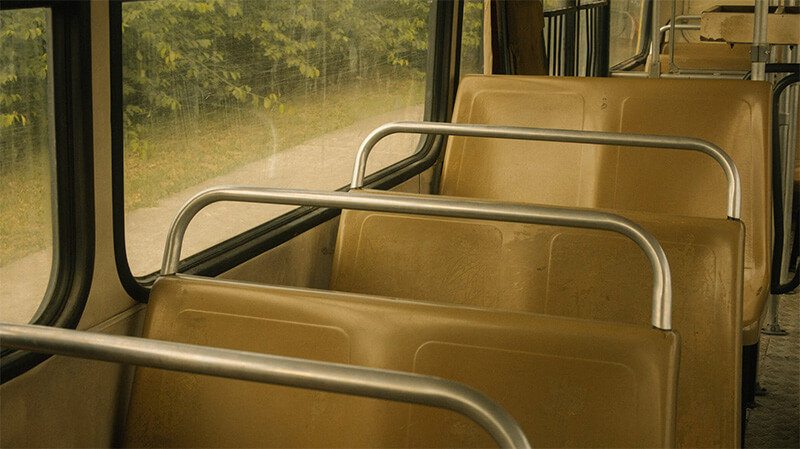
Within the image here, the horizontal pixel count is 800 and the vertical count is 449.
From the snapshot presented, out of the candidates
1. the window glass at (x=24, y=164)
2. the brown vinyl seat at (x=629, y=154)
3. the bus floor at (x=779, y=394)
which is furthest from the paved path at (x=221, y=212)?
the bus floor at (x=779, y=394)

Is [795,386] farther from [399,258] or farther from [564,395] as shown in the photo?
[564,395]

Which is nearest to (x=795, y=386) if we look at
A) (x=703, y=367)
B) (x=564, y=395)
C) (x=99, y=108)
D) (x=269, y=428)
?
(x=703, y=367)

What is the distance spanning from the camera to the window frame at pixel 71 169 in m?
1.17

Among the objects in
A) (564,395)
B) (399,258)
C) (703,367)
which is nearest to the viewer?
(564,395)

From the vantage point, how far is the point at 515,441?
2.02ft

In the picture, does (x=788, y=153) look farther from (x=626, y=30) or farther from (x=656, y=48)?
(x=626, y=30)

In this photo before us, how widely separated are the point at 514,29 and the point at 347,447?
224 cm

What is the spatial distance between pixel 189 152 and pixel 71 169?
34cm

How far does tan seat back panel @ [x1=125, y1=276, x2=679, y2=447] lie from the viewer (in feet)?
3.37

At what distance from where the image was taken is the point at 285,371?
690mm

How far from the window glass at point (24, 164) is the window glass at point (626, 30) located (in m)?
5.61

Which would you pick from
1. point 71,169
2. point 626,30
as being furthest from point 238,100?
point 626,30

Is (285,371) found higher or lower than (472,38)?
lower

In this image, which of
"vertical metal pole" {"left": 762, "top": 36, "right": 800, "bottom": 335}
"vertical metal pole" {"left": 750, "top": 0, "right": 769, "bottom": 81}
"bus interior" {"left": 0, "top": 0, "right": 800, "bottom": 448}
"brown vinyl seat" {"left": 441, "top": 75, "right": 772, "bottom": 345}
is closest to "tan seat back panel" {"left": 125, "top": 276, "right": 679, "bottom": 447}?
"bus interior" {"left": 0, "top": 0, "right": 800, "bottom": 448}
